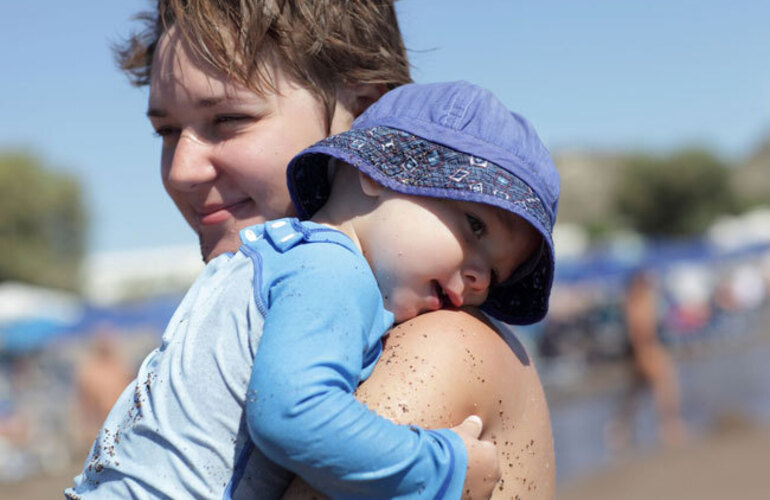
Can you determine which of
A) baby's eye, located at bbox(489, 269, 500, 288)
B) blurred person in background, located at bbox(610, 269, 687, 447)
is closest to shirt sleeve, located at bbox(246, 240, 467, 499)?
baby's eye, located at bbox(489, 269, 500, 288)

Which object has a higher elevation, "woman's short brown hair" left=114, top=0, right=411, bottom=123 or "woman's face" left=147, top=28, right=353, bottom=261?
"woman's short brown hair" left=114, top=0, right=411, bottom=123

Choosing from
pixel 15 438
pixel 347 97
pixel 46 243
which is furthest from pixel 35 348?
pixel 46 243

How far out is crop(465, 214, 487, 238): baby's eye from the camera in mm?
1848

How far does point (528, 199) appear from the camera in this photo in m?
1.83

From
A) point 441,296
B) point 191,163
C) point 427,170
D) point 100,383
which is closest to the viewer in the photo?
point 427,170

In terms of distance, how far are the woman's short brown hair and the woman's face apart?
34 millimetres

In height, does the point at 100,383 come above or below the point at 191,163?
below

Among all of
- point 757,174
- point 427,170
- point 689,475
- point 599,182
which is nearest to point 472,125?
point 427,170

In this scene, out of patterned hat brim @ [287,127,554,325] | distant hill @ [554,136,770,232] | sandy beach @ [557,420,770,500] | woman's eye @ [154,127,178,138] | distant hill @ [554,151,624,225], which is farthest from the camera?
distant hill @ [554,151,624,225]

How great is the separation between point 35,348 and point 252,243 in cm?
1971

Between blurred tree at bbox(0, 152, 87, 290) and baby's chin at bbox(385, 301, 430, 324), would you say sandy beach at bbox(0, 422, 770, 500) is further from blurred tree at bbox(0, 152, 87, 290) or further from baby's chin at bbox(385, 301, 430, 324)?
blurred tree at bbox(0, 152, 87, 290)

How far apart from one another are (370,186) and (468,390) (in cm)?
46

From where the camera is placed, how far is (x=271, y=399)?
1.48 metres

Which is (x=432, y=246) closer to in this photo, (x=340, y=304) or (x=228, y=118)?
(x=340, y=304)
